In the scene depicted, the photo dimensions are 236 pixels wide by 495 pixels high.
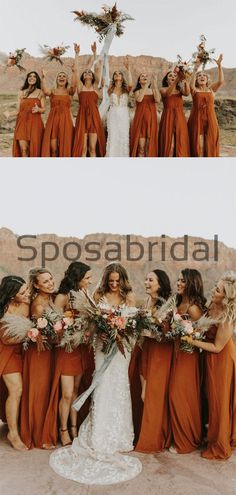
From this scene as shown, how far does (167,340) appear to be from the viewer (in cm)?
418

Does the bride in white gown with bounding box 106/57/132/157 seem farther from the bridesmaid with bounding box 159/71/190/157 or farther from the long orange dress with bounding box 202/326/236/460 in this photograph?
the long orange dress with bounding box 202/326/236/460

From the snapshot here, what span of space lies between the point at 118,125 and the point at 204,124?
0.88 metres

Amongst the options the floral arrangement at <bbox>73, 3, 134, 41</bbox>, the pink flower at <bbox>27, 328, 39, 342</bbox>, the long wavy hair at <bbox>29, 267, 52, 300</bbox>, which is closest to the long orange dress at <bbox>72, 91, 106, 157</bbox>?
the floral arrangement at <bbox>73, 3, 134, 41</bbox>

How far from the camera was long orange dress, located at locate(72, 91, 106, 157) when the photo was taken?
548 centimetres

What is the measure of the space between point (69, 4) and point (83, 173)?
6.02 ft

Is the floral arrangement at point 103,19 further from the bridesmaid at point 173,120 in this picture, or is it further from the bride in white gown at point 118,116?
the bridesmaid at point 173,120

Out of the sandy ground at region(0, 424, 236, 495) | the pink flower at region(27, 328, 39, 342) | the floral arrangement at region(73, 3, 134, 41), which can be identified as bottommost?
the sandy ground at region(0, 424, 236, 495)

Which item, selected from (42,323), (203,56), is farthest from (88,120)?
(42,323)

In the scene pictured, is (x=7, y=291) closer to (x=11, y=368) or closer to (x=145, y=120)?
(x=11, y=368)

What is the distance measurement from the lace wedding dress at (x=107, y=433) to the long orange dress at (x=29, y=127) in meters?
2.44

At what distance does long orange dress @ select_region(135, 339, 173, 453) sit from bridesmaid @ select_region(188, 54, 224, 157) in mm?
2315

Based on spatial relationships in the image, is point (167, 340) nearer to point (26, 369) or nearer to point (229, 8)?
point (26, 369)

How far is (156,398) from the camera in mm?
4164

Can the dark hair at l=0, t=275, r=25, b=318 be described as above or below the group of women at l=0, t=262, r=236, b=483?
above
